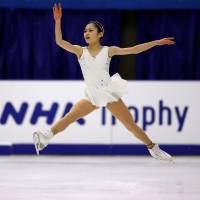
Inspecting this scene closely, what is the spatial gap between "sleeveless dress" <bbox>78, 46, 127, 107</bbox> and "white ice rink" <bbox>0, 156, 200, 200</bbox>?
77cm

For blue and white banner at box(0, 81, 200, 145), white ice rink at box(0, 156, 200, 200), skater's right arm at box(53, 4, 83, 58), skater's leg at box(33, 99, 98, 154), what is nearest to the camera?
white ice rink at box(0, 156, 200, 200)

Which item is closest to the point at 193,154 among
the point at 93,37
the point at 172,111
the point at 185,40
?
the point at 172,111

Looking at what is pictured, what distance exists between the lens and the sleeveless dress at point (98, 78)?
5.26m

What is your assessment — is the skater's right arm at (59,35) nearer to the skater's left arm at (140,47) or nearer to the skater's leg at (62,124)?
the skater's left arm at (140,47)

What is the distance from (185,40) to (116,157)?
288cm

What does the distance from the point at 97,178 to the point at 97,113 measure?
2.28m

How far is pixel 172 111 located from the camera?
7836 millimetres

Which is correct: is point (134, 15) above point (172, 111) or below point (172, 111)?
above

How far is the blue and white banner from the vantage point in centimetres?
777

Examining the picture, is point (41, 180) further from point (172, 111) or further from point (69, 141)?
point (172, 111)

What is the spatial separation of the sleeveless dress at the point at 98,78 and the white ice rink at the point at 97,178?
30.3 inches
